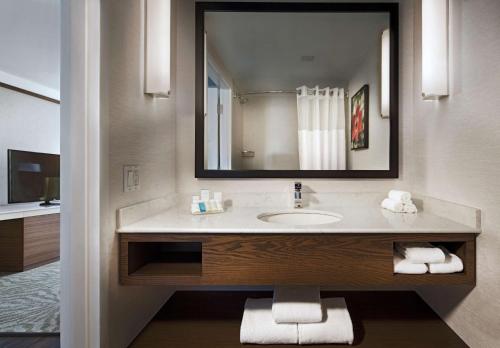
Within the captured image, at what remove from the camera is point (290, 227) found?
3.56ft

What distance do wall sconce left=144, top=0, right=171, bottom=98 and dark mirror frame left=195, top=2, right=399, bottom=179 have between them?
0.32 m

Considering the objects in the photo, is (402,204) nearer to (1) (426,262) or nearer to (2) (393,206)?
(2) (393,206)

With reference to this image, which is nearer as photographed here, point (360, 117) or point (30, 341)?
point (30, 341)

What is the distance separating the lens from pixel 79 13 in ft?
3.16

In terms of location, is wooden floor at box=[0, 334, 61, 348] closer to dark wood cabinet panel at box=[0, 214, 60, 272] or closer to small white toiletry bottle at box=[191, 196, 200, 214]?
small white toiletry bottle at box=[191, 196, 200, 214]

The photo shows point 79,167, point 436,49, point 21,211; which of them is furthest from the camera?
point 21,211

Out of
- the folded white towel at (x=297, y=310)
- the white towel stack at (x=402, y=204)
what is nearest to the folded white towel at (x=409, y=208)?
the white towel stack at (x=402, y=204)

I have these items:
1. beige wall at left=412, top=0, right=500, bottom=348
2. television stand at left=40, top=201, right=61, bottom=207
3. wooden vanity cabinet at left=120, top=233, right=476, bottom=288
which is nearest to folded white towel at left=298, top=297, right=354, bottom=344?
wooden vanity cabinet at left=120, top=233, right=476, bottom=288

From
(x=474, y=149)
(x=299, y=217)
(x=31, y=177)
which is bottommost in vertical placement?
(x=299, y=217)

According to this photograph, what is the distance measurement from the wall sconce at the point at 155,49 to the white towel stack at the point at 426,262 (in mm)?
1352

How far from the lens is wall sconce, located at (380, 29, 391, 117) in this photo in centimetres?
164

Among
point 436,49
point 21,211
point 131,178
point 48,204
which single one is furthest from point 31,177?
point 436,49

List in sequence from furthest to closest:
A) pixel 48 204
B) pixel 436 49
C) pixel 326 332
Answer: pixel 48 204 < pixel 436 49 < pixel 326 332

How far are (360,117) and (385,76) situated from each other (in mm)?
306
